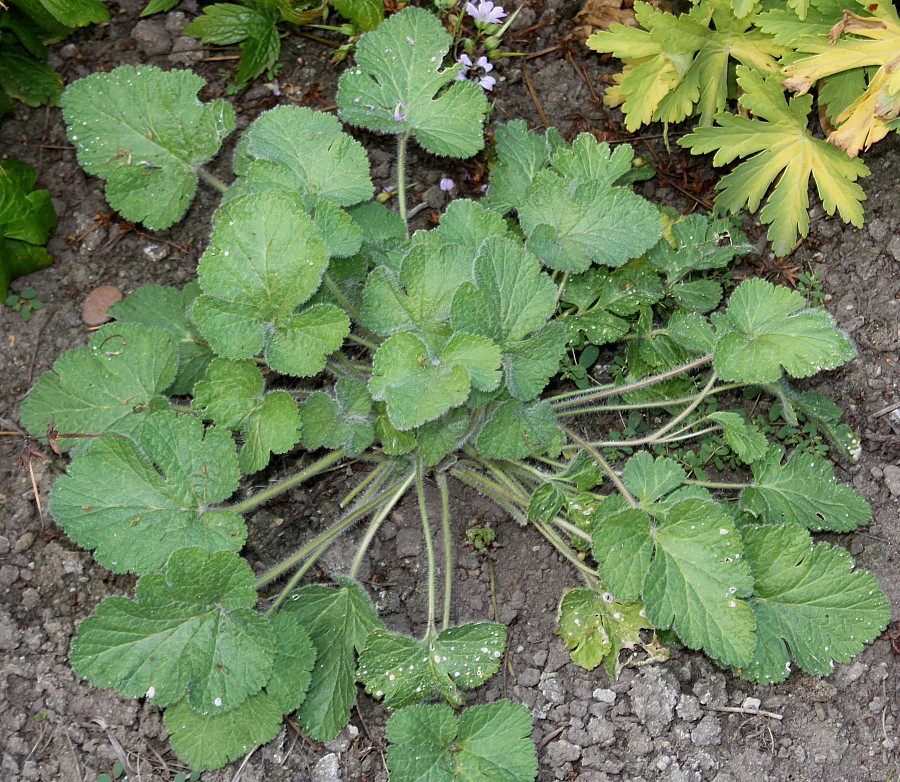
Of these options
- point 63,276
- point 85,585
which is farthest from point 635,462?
point 63,276

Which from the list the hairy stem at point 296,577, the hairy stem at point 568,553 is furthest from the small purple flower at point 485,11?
the hairy stem at point 296,577

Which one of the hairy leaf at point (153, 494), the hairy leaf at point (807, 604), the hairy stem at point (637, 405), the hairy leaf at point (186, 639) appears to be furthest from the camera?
the hairy stem at point (637, 405)

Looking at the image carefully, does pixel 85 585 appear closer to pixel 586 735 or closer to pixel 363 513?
pixel 363 513

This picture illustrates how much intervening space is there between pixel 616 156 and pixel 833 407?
3.82 feet

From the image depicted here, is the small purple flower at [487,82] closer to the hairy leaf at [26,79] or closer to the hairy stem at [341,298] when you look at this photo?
the hairy stem at [341,298]

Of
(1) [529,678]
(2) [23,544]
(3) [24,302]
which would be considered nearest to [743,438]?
(1) [529,678]

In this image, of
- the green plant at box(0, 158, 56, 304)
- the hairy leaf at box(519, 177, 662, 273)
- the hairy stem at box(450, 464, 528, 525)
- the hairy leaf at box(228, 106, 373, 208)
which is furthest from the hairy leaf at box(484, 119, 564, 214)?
the green plant at box(0, 158, 56, 304)

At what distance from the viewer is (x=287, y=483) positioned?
2.56m

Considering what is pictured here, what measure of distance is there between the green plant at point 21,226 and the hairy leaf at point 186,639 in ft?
4.50

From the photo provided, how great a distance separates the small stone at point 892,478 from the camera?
277cm

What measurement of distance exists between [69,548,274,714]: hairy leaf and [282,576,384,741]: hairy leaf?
255mm

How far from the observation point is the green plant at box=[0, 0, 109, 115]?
9.14 ft

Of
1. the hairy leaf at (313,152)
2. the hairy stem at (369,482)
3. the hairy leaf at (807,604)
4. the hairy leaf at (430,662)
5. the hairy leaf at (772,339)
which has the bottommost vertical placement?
the hairy leaf at (807,604)

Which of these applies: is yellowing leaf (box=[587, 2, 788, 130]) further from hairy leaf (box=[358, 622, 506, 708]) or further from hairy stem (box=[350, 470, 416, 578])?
hairy leaf (box=[358, 622, 506, 708])
